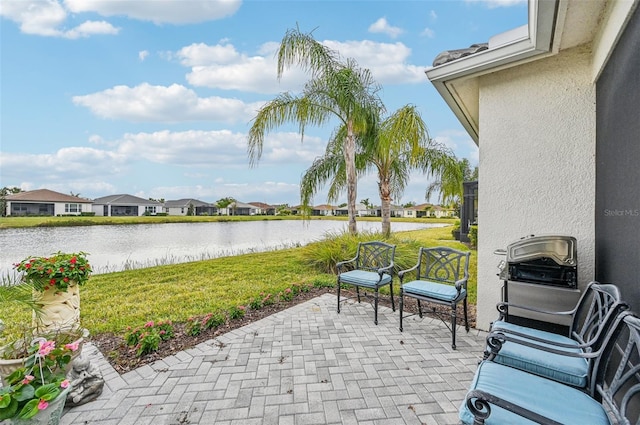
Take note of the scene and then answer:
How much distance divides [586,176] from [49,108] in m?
12.6

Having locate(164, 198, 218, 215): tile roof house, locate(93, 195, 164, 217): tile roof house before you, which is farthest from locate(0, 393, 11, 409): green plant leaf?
locate(164, 198, 218, 215): tile roof house

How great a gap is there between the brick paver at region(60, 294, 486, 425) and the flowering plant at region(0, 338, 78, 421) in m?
0.40

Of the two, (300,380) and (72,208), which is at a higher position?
(72,208)

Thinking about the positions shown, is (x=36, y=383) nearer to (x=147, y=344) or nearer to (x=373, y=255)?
(x=147, y=344)

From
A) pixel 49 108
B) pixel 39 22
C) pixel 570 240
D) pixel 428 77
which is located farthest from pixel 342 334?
pixel 49 108

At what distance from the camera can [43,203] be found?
29953 millimetres

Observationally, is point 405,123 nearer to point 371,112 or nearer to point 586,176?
point 371,112

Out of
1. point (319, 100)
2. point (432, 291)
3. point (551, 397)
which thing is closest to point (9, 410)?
point (551, 397)

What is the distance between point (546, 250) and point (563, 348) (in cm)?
122

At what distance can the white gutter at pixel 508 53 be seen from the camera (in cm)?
212

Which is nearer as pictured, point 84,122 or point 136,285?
point 136,285

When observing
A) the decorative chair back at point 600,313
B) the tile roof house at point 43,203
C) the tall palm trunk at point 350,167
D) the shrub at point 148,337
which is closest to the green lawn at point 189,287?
the shrub at point 148,337

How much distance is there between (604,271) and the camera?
242 cm

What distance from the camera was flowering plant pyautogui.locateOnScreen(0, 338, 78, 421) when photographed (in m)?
1.50
